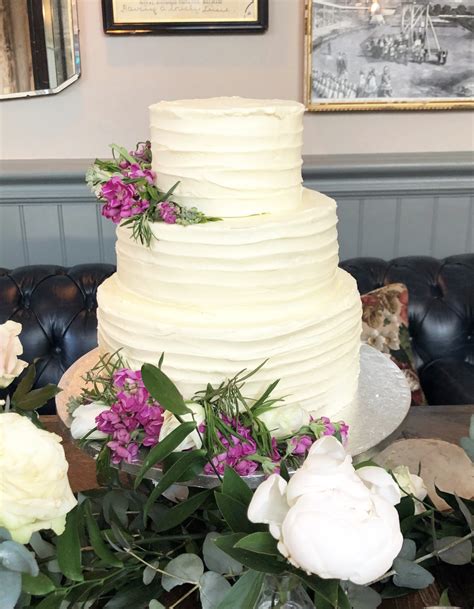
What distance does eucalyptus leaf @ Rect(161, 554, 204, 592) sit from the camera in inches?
26.0

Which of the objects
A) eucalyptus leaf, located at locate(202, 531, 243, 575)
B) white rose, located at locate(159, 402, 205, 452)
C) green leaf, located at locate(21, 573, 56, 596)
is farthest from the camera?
white rose, located at locate(159, 402, 205, 452)

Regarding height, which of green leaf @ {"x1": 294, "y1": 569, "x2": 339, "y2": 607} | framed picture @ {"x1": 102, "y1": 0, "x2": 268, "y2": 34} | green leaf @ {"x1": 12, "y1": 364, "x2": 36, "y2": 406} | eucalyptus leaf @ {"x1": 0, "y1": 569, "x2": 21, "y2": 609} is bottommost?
eucalyptus leaf @ {"x1": 0, "y1": 569, "x2": 21, "y2": 609}

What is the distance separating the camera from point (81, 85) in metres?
2.15

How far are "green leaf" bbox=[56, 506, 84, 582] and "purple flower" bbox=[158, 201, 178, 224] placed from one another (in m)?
0.43

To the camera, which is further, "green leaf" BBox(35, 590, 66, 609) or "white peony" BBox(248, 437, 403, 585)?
"green leaf" BBox(35, 590, 66, 609)

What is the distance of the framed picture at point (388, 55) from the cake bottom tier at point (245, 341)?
4.52ft

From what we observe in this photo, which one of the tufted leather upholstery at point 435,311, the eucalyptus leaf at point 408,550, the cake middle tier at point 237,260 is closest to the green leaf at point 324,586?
the eucalyptus leaf at point 408,550

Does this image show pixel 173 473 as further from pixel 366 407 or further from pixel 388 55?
pixel 388 55

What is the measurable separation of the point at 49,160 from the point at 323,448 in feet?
6.34

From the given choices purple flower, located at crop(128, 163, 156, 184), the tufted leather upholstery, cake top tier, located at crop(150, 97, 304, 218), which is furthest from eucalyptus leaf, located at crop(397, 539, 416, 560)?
the tufted leather upholstery

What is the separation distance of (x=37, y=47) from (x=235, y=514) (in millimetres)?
1919

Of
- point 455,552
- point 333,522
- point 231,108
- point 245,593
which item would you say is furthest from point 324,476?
point 231,108

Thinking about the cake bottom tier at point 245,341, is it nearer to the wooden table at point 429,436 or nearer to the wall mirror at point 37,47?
the wooden table at point 429,436

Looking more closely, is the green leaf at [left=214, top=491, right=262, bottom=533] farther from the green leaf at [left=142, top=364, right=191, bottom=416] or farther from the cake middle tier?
the cake middle tier
